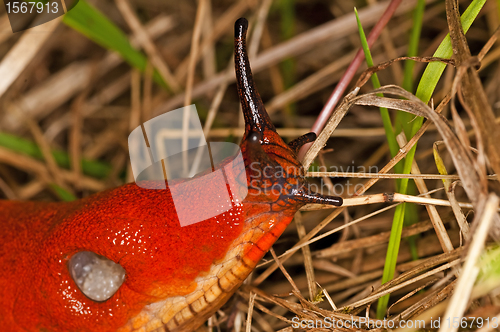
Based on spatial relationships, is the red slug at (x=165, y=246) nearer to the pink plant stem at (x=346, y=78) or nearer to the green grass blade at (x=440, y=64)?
the pink plant stem at (x=346, y=78)

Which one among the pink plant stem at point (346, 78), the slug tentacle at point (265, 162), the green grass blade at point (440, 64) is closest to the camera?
the slug tentacle at point (265, 162)

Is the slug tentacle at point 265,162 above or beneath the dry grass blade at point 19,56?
beneath

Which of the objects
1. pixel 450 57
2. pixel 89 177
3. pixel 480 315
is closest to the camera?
pixel 480 315

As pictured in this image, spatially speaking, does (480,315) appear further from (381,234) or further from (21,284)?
(21,284)

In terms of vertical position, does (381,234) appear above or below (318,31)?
below

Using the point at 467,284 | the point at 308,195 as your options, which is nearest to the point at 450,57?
the point at 308,195

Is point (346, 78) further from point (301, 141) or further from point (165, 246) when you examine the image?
point (165, 246)

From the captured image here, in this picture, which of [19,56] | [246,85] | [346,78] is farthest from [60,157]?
[346,78]

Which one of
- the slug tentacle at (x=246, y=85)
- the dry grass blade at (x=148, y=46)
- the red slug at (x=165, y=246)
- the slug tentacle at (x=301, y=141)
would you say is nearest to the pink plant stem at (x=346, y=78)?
the slug tentacle at (x=301, y=141)
